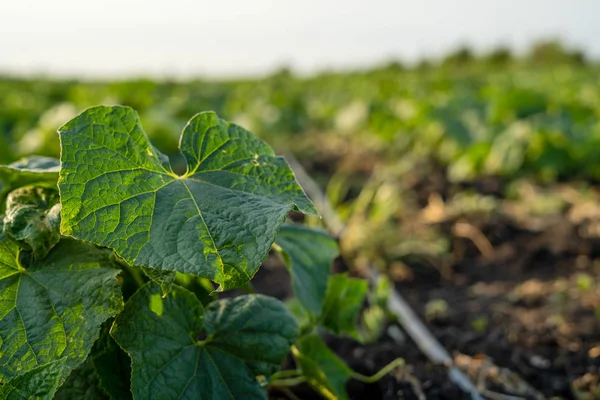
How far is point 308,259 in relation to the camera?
5.83ft

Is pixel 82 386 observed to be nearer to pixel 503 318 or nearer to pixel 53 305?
pixel 53 305

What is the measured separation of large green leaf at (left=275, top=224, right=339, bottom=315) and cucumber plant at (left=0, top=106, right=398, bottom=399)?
15 centimetres

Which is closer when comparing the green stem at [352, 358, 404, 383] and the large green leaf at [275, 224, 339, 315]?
the large green leaf at [275, 224, 339, 315]

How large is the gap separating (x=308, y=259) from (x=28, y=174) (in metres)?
0.71

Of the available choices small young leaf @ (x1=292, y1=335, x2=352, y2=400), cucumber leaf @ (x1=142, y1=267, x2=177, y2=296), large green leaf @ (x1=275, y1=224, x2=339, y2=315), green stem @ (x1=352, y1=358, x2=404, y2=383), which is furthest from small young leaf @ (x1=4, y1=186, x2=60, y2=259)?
green stem @ (x1=352, y1=358, x2=404, y2=383)

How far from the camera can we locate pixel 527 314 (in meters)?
3.13

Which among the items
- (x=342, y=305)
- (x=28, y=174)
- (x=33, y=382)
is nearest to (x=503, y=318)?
(x=342, y=305)

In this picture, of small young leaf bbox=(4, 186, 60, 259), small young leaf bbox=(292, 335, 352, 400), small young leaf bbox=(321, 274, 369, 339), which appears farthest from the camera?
small young leaf bbox=(321, 274, 369, 339)

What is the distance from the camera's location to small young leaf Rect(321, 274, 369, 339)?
1.89 metres

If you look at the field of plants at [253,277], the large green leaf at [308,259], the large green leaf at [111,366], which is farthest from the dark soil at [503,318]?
the large green leaf at [111,366]

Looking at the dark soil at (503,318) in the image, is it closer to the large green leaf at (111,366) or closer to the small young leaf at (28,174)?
the large green leaf at (111,366)

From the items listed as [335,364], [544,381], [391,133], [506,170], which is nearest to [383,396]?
[335,364]

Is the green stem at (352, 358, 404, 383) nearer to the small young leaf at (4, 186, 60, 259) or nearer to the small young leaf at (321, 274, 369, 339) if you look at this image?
the small young leaf at (321, 274, 369, 339)

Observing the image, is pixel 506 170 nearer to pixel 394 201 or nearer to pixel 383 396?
pixel 394 201
